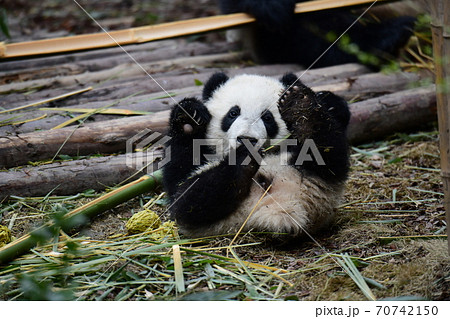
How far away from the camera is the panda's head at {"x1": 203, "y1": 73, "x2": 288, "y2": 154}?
274 cm

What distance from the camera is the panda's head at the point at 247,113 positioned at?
274 cm

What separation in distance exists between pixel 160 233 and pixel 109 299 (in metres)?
0.69

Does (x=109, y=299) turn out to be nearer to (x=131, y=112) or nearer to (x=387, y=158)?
(x=131, y=112)

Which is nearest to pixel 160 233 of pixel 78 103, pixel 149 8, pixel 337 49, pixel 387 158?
pixel 78 103

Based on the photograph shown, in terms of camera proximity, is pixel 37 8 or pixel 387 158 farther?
pixel 37 8

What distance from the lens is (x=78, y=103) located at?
13.6 feet

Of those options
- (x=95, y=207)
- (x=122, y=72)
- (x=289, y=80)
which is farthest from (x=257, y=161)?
(x=122, y=72)

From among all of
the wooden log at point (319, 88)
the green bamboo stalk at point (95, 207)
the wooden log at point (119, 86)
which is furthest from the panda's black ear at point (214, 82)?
the wooden log at point (119, 86)

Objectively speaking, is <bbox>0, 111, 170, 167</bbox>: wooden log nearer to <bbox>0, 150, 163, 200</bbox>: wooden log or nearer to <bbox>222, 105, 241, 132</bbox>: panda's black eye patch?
<bbox>0, 150, 163, 200</bbox>: wooden log

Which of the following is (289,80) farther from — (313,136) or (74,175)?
(74,175)

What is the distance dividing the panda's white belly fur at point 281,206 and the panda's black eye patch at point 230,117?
0.32 meters

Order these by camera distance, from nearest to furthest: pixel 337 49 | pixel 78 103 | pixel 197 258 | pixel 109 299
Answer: pixel 109 299 → pixel 197 258 → pixel 78 103 → pixel 337 49

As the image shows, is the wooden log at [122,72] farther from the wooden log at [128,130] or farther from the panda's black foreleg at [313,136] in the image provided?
the panda's black foreleg at [313,136]

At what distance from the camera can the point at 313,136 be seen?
2.69 metres
